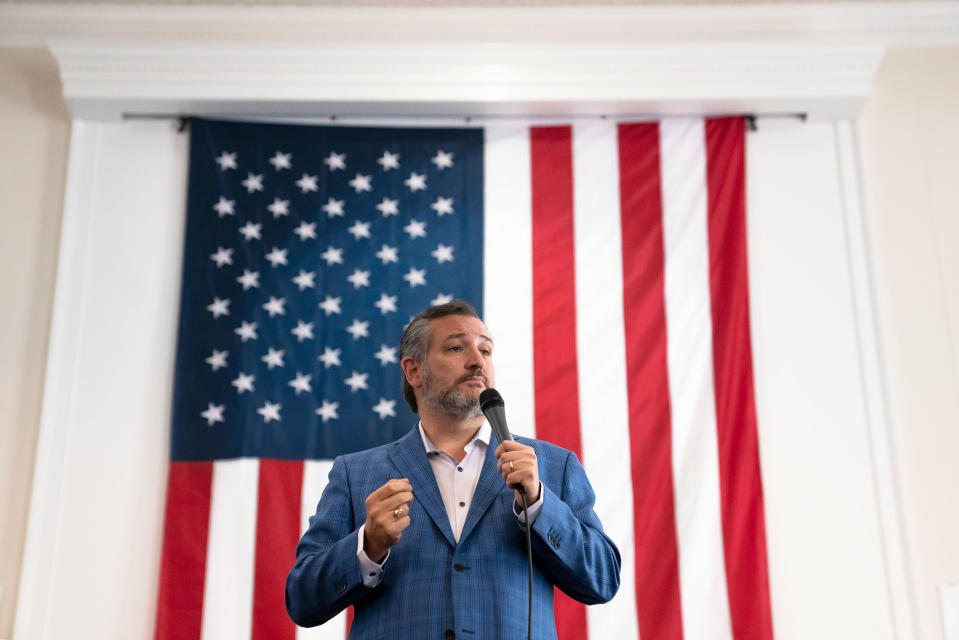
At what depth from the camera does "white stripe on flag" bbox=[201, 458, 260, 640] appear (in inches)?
135

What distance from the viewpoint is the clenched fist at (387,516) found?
2.07m

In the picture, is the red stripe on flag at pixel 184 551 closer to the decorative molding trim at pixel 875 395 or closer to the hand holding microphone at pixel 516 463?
the hand holding microphone at pixel 516 463

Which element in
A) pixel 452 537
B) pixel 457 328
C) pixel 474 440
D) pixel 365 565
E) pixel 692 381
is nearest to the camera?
pixel 365 565

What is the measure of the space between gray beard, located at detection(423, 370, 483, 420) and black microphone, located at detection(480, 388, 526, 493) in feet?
0.88

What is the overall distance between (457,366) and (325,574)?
0.68 metres

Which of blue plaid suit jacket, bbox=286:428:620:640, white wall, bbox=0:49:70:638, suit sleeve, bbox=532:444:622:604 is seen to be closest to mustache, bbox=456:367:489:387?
blue plaid suit jacket, bbox=286:428:620:640

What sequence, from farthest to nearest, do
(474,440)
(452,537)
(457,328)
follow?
(457,328), (474,440), (452,537)

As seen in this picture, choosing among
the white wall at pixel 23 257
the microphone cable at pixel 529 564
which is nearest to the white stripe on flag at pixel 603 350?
the microphone cable at pixel 529 564

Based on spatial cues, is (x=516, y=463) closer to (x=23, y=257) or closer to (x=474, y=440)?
(x=474, y=440)

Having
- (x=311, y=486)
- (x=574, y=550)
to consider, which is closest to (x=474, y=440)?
(x=574, y=550)

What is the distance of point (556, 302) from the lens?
3828 millimetres

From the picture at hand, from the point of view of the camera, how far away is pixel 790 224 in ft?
12.9

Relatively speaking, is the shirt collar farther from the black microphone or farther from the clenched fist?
the clenched fist

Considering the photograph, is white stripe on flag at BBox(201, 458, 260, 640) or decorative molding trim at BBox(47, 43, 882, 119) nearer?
white stripe on flag at BBox(201, 458, 260, 640)
